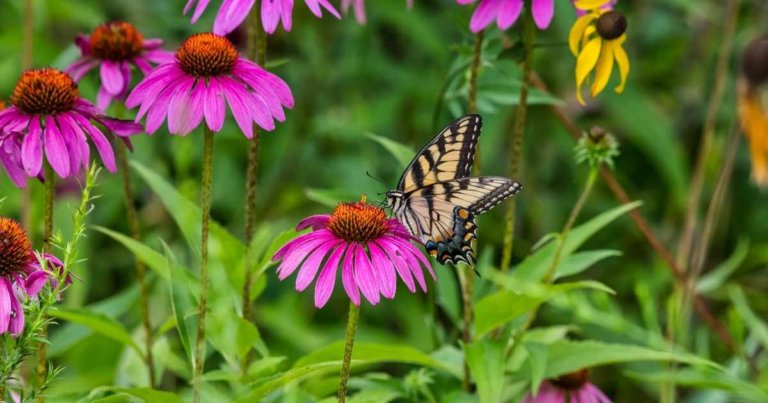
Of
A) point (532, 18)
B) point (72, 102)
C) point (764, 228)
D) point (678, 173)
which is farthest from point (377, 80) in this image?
point (72, 102)

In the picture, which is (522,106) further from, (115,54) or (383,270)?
(115,54)

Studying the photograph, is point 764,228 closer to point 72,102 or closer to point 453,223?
point 453,223

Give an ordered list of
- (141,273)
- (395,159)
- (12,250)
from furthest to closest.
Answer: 1. (395,159)
2. (141,273)
3. (12,250)

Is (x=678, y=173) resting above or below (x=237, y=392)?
above

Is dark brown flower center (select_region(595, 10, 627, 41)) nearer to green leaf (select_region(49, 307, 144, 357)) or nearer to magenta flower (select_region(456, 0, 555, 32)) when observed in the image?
magenta flower (select_region(456, 0, 555, 32))

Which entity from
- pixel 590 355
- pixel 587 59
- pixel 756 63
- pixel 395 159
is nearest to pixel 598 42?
pixel 587 59

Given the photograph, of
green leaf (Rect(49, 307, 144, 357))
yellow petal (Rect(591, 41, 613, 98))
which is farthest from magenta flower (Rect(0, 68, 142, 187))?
yellow petal (Rect(591, 41, 613, 98))
